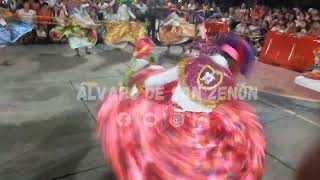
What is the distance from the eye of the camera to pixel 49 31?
1152 centimetres

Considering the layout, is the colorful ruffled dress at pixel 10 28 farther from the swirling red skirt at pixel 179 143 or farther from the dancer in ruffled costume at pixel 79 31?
the swirling red skirt at pixel 179 143

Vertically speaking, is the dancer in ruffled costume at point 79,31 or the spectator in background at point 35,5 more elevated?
the spectator in background at point 35,5

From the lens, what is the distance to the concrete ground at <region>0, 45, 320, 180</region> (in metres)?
3.44

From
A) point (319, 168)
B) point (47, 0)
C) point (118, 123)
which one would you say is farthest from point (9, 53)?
point (319, 168)

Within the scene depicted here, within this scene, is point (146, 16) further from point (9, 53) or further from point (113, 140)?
point (113, 140)

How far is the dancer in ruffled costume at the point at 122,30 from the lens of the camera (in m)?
10.5

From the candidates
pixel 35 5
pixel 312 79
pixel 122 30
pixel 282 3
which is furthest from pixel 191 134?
pixel 282 3

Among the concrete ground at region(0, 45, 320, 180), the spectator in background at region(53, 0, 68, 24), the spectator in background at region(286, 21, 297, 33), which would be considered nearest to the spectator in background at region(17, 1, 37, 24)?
the spectator in background at region(53, 0, 68, 24)

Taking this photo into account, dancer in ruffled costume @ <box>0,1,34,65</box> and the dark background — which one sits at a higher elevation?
the dark background

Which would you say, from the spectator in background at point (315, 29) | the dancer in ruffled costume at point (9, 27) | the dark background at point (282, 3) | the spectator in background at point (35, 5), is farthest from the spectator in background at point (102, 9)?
the spectator in background at point (315, 29)

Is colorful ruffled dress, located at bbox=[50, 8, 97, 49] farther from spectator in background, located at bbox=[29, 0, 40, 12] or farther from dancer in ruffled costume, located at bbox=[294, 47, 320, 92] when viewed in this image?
dancer in ruffled costume, located at bbox=[294, 47, 320, 92]

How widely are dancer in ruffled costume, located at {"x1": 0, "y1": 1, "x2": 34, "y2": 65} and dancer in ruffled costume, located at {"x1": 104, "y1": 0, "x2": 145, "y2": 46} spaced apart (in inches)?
102

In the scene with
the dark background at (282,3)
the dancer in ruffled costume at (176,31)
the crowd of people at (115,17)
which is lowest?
the dancer in ruffled costume at (176,31)

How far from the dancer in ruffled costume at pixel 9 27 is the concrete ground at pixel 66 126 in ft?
3.95
